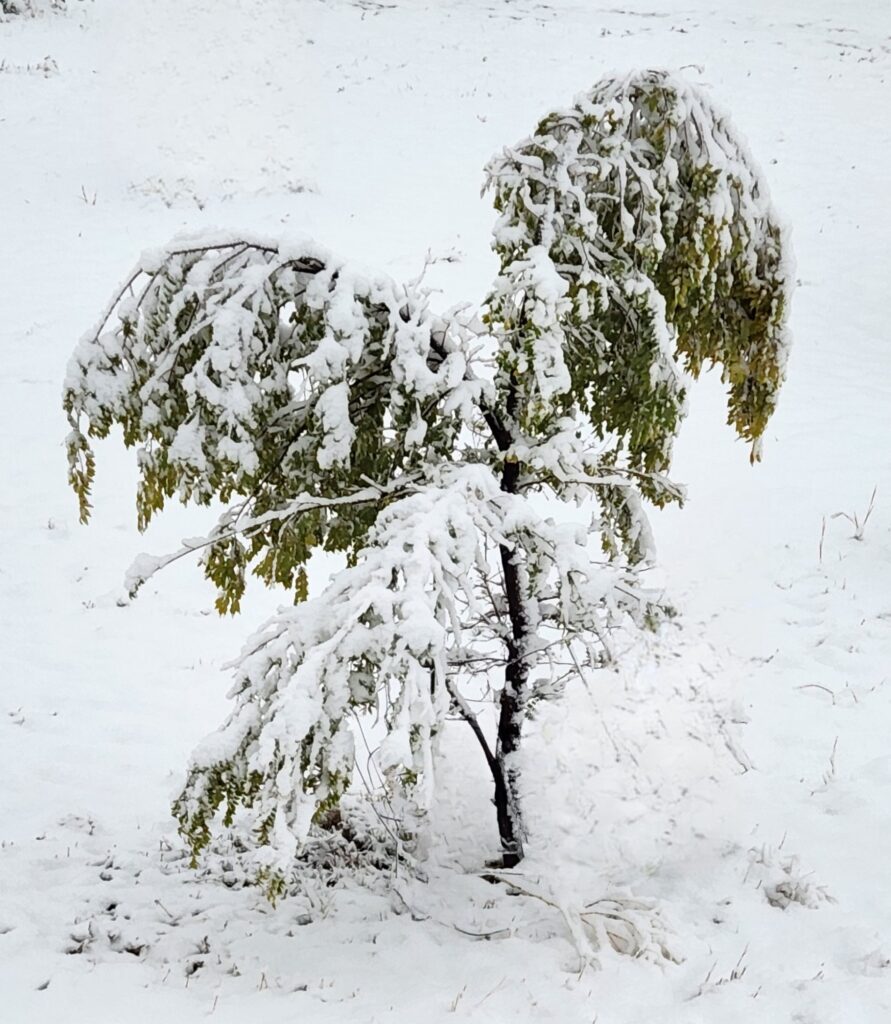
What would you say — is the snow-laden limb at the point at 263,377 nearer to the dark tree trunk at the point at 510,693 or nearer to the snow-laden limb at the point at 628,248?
the dark tree trunk at the point at 510,693

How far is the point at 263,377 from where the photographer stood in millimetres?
3416

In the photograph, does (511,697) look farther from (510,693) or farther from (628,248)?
(628,248)

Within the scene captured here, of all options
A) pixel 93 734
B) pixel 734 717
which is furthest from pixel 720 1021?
pixel 93 734

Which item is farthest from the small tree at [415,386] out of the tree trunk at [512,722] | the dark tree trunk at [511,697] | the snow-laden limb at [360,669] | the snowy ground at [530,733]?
the snowy ground at [530,733]

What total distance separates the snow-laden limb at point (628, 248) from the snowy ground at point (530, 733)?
1.79 m

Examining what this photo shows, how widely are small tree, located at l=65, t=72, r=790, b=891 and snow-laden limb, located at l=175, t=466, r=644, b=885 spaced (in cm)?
1

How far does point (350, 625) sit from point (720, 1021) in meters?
2.76

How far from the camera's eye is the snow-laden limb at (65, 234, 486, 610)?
10.6ft

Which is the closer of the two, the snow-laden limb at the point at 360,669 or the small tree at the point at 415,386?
the snow-laden limb at the point at 360,669

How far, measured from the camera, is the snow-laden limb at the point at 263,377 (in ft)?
10.6

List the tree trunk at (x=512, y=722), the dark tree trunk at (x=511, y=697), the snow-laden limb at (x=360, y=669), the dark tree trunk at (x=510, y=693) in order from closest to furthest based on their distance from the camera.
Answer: the snow-laden limb at (x=360, y=669) → the dark tree trunk at (x=510, y=693) → the dark tree trunk at (x=511, y=697) → the tree trunk at (x=512, y=722)

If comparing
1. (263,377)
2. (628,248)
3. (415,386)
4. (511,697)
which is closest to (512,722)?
(511,697)

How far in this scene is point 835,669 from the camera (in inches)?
256

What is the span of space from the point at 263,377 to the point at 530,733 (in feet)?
12.8
